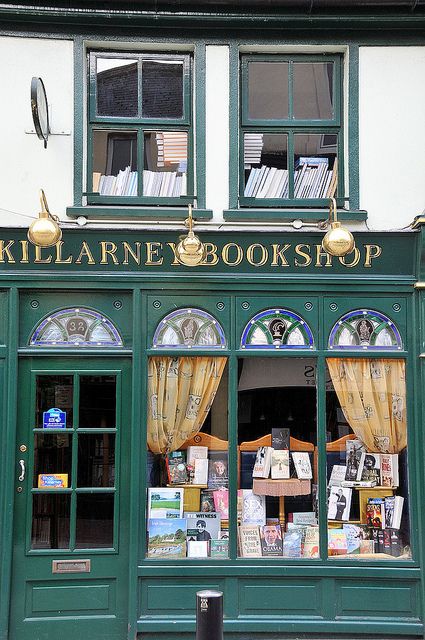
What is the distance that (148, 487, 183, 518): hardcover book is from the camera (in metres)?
7.23

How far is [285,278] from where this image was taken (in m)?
7.28

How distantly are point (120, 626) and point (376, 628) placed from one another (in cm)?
238

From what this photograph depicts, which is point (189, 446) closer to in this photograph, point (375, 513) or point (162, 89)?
point (375, 513)

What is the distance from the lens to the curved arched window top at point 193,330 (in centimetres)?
732

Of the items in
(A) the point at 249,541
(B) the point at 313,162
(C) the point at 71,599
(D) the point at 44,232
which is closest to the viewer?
(D) the point at 44,232

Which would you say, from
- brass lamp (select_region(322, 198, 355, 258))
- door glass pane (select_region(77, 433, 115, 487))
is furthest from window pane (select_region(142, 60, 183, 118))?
door glass pane (select_region(77, 433, 115, 487))

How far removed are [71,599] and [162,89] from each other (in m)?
5.01

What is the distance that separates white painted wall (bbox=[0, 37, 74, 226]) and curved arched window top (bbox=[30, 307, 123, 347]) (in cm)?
96

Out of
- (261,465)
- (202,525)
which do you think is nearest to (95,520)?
(202,525)

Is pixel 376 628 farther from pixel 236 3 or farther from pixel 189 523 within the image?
pixel 236 3

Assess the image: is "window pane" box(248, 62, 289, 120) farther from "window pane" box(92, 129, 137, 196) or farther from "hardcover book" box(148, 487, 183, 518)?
"hardcover book" box(148, 487, 183, 518)

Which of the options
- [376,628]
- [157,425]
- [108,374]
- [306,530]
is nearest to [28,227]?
[108,374]

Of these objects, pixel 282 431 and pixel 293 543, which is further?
pixel 282 431

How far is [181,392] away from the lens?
7.30 m
